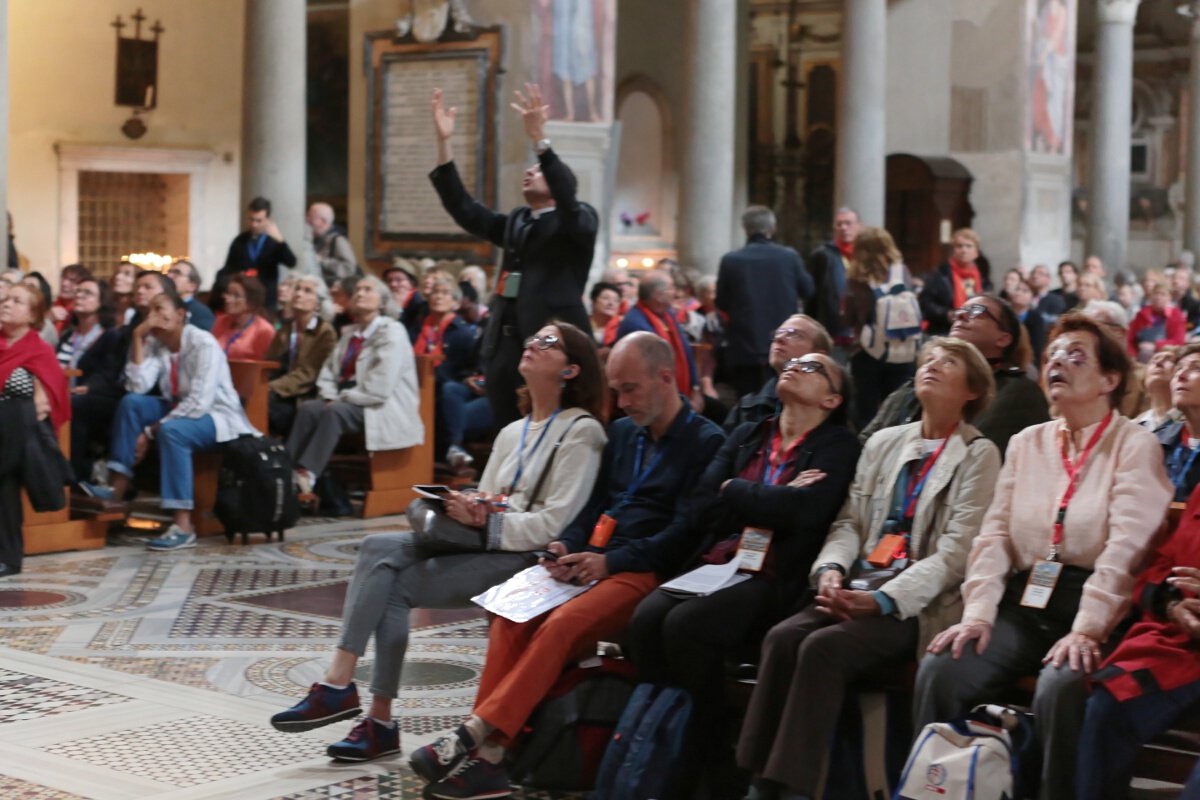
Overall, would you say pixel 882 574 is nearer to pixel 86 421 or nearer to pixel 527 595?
pixel 527 595

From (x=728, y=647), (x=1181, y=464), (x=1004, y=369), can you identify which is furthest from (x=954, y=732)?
(x=1004, y=369)

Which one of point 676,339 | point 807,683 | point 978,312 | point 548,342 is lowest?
point 807,683

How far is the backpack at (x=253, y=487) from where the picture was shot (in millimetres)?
9555

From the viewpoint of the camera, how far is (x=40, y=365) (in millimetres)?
8867

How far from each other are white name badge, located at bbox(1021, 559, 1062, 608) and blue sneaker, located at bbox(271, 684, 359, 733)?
2.06 meters

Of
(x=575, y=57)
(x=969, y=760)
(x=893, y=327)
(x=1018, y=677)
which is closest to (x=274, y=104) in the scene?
(x=575, y=57)

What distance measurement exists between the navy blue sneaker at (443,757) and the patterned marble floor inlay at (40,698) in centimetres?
162

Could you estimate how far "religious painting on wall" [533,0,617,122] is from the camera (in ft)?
54.6

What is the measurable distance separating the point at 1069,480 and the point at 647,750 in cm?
137

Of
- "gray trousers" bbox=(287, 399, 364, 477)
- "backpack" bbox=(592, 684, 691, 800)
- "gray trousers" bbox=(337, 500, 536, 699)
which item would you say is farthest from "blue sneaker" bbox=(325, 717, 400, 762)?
"gray trousers" bbox=(287, 399, 364, 477)

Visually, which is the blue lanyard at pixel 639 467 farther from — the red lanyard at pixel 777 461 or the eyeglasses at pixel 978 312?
the eyeglasses at pixel 978 312

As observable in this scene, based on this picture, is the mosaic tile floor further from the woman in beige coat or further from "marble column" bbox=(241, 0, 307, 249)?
"marble column" bbox=(241, 0, 307, 249)

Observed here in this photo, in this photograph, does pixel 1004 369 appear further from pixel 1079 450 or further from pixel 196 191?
pixel 196 191

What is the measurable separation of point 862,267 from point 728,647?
19.5 feet
